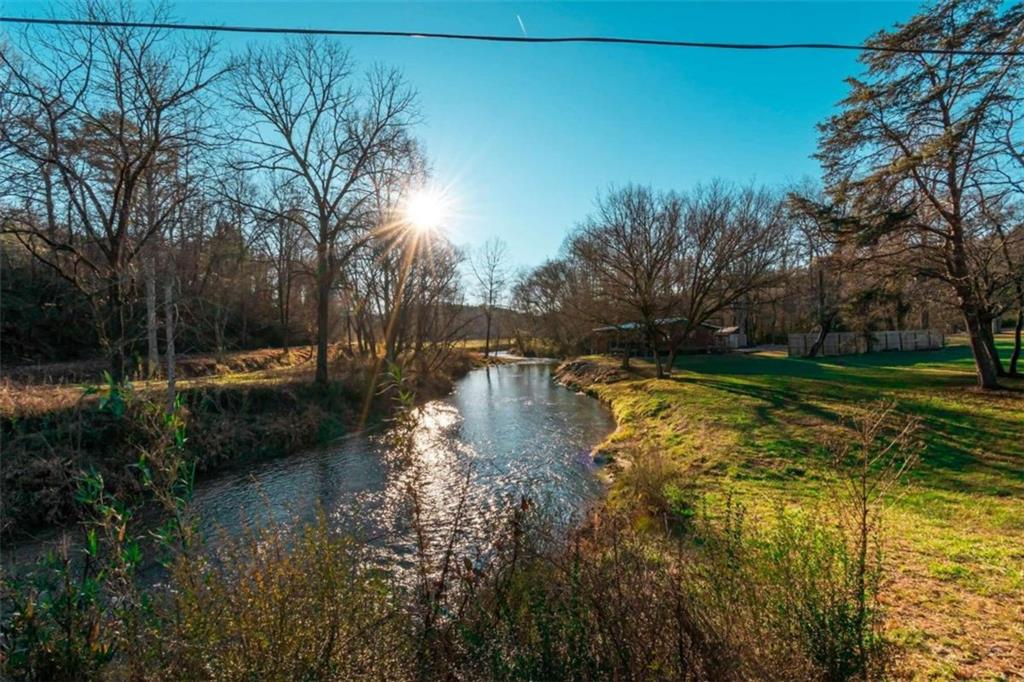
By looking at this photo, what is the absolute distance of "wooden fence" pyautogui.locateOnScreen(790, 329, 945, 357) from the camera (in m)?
30.8

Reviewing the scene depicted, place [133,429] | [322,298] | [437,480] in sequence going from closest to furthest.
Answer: [133,429] < [437,480] < [322,298]

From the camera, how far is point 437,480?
422 inches

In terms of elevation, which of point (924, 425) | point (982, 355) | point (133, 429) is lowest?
point (924, 425)

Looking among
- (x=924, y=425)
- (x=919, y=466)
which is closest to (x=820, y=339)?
(x=924, y=425)

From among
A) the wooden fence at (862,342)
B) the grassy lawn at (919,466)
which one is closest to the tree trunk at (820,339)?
the wooden fence at (862,342)

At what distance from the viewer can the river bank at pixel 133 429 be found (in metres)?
8.15

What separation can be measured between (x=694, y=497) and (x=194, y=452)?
11.8 m

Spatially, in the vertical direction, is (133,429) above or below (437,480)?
above

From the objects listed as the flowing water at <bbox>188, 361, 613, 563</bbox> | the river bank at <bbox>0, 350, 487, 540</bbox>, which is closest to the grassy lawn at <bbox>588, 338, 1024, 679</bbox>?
the flowing water at <bbox>188, 361, 613, 563</bbox>

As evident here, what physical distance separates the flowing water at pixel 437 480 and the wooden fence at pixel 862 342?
20.6 m

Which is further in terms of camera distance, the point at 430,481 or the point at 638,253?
the point at 638,253

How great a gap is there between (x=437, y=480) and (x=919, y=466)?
1005cm

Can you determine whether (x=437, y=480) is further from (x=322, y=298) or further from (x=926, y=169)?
(x=926, y=169)

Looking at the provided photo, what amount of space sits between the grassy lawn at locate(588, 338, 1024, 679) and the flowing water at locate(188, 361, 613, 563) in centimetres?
203
